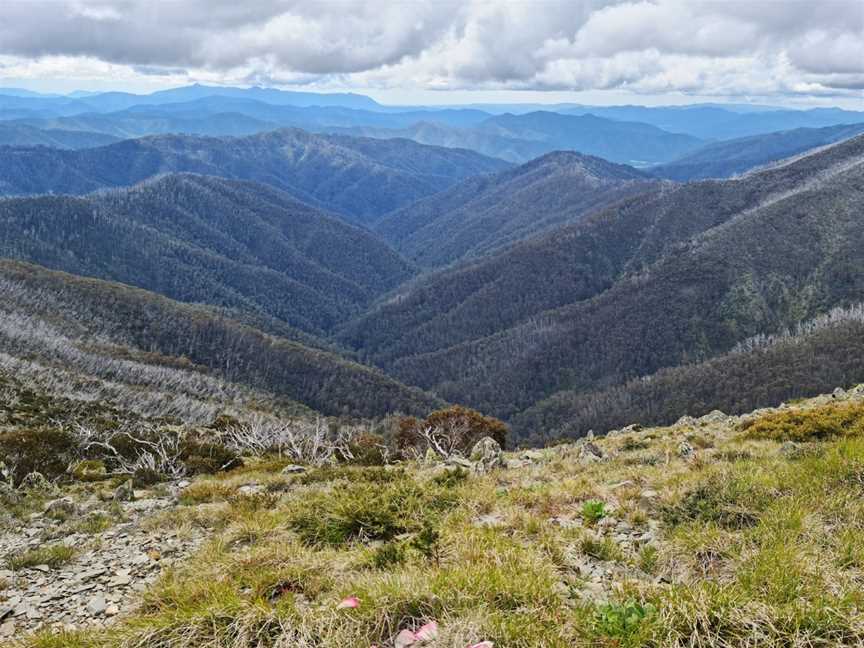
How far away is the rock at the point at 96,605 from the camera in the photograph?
298 inches

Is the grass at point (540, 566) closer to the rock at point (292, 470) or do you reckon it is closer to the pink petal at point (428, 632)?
the pink petal at point (428, 632)

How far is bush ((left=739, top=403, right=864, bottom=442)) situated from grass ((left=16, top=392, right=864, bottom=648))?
5659 millimetres

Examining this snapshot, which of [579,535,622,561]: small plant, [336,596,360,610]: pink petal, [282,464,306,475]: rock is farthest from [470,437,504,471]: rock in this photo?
[336,596,360,610]: pink petal

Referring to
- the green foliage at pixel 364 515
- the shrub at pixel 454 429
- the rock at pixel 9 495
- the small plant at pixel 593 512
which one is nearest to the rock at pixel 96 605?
the green foliage at pixel 364 515

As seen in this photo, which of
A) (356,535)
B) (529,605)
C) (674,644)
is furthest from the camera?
(356,535)

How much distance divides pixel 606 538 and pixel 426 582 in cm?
388

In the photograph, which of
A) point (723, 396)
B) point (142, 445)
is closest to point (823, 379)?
point (723, 396)

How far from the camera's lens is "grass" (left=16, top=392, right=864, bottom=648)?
5590 millimetres

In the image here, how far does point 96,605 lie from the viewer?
772 centimetres

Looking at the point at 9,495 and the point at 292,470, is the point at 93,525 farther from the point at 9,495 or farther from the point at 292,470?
the point at 292,470

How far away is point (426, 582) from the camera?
21.1 feet

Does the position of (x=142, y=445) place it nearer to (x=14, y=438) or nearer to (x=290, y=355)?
(x=14, y=438)

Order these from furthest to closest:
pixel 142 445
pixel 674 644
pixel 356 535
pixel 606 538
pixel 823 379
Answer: pixel 823 379 < pixel 142 445 < pixel 356 535 < pixel 606 538 < pixel 674 644

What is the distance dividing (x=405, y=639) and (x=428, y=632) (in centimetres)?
29
